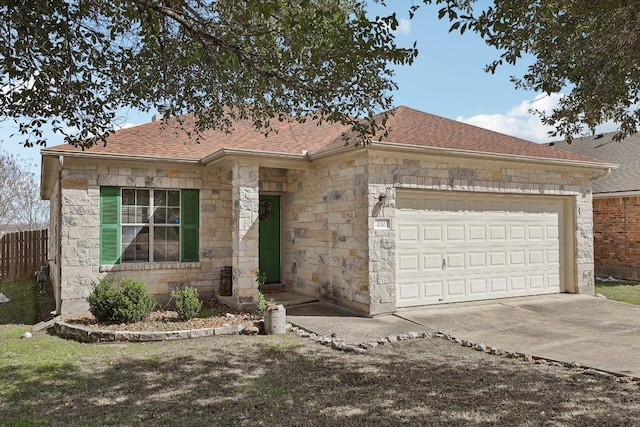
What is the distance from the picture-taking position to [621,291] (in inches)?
485

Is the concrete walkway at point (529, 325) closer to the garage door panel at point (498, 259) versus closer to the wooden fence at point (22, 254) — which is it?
the garage door panel at point (498, 259)

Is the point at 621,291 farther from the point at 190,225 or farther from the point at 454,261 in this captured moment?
the point at 190,225

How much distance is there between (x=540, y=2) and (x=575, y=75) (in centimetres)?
102

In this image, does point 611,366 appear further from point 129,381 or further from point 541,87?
point 129,381

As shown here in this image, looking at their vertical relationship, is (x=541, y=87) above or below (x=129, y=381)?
above

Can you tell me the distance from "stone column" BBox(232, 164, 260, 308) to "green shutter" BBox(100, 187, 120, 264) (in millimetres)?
2523

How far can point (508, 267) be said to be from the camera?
10.7 metres

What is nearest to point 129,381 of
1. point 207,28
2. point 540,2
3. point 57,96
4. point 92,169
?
point 57,96

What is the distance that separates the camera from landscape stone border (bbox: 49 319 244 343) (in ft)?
24.5

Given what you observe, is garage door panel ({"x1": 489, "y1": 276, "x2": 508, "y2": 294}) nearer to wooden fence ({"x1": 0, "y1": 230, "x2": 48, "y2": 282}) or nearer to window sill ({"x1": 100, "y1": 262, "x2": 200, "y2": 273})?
window sill ({"x1": 100, "y1": 262, "x2": 200, "y2": 273})

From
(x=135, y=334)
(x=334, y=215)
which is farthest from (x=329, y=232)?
(x=135, y=334)

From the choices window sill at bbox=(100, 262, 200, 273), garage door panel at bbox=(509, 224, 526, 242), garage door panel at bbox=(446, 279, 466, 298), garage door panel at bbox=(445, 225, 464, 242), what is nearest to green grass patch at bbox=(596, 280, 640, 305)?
garage door panel at bbox=(509, 224, 526, 242)

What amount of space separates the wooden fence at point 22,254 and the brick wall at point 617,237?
19.3 meters

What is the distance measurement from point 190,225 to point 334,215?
10.6 feet
